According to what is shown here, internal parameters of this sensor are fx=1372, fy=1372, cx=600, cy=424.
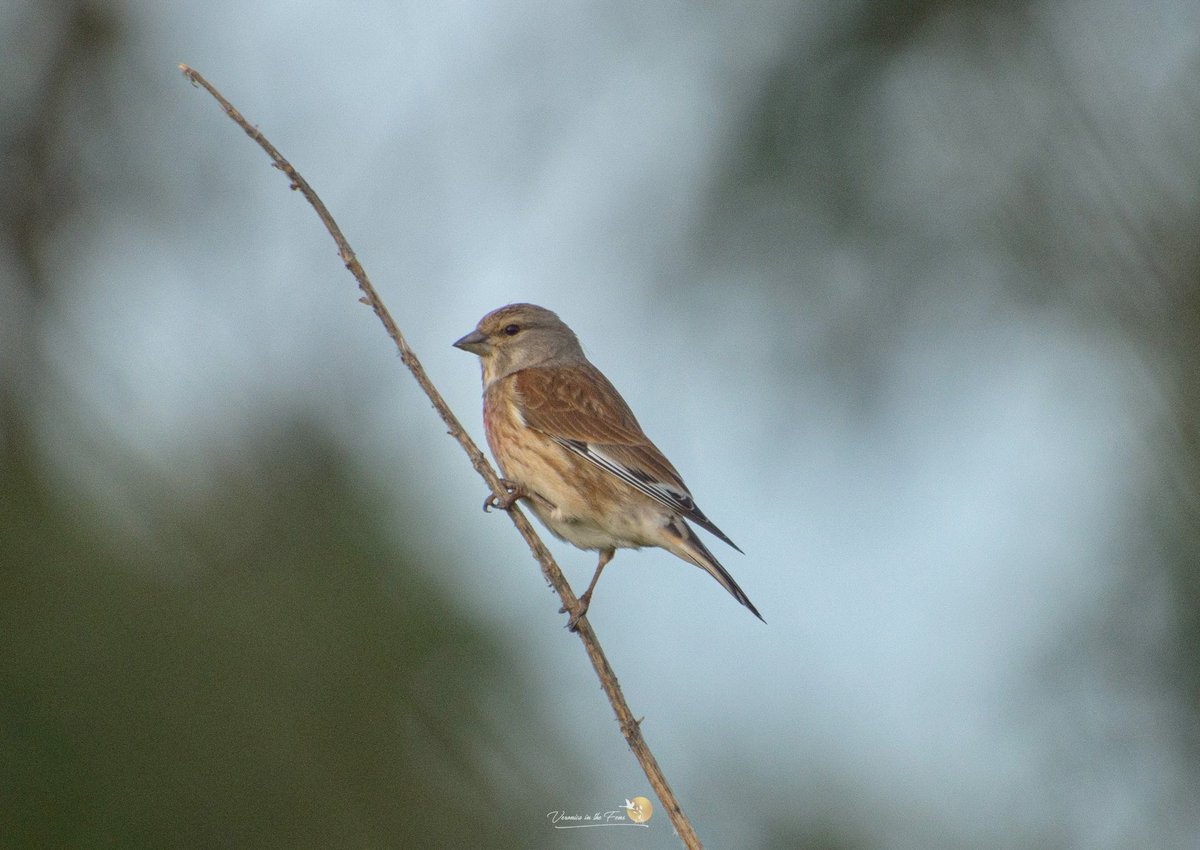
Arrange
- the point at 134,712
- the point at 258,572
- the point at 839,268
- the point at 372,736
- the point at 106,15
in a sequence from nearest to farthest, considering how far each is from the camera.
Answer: the point at 134,712
the point at 372,736
the point at 258,572
the point at 839,268
the point at 106,15

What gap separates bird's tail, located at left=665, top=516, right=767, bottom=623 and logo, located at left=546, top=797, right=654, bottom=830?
0.71 meters

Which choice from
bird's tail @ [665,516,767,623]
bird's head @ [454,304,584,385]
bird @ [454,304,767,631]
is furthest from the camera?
bird's head @ [454,304,584,385]

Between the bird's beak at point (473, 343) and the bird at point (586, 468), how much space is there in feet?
0.57

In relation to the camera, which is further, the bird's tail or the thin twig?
the bird's tail

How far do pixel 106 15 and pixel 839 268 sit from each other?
4.71 meters

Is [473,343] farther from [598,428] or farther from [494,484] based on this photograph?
[494,484]

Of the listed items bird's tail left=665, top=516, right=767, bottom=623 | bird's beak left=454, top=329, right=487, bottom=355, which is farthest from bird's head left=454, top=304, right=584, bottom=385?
bird's tail left=665, top=516, right=767, bottom=623

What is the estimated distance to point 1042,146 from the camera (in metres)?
5.98

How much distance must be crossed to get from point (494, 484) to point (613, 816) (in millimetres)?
812

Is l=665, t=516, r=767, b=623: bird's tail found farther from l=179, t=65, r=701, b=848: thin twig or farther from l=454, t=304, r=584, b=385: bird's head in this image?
l=454, t=304, r=584, b=385: bird's head

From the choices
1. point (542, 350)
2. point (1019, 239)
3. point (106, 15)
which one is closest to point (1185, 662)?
point (1019, 239)

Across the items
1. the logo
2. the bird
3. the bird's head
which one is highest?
the bird's head

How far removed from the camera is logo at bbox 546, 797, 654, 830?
259cm

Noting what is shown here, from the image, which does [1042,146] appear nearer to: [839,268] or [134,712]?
[839,268]
